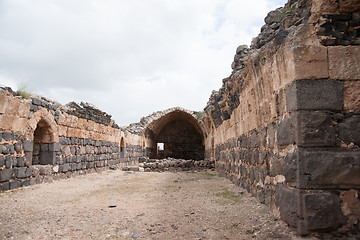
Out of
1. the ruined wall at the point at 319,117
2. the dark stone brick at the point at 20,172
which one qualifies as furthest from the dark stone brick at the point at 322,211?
the dark stone brick at the point at 20,172

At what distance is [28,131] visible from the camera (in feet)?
20.4

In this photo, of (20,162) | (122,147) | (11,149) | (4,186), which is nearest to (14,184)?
(4,186)

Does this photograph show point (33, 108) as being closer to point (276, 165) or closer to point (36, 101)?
point (36, 101)

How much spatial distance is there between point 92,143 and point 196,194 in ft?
21.5

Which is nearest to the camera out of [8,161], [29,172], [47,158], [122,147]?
[8,161]

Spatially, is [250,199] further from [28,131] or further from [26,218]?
A: [28,131]

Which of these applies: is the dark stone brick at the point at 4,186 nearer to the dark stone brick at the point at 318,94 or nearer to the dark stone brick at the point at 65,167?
the dark stone brick at the point at 65,167

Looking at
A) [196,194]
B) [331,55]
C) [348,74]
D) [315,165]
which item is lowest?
[196,194]

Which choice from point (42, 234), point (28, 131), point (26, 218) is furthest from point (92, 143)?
point (42, 234)

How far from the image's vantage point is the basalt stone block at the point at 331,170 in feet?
7.60

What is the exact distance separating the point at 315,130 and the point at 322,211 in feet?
2.34

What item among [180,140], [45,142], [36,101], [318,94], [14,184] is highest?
[36,101]

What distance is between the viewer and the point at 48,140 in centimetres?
754

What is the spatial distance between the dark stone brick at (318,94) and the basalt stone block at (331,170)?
436 mm
